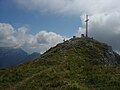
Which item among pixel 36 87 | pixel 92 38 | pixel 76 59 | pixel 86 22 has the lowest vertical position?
pixel 36 87

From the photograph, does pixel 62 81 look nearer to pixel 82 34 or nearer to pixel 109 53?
pixel 109 53

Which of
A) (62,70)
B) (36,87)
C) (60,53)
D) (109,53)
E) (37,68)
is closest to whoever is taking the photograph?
(36,87)

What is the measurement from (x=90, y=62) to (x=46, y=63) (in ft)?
29.9

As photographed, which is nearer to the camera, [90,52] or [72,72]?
[72,72]

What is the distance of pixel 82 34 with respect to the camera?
8106 cm

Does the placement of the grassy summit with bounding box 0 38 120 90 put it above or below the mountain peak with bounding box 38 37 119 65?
below

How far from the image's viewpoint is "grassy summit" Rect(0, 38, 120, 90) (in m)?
36.6

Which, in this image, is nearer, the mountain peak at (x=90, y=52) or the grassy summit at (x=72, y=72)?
the grassy summit at (x=72, y=72)

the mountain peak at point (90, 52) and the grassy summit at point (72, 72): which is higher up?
the mountain peak at point (90, 52)

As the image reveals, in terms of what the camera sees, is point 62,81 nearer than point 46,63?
Yes

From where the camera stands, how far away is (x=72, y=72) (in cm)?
4347

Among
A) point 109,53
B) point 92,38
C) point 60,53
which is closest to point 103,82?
point 60,53

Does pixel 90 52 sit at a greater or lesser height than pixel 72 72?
greater

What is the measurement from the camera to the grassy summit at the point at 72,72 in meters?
36.6
